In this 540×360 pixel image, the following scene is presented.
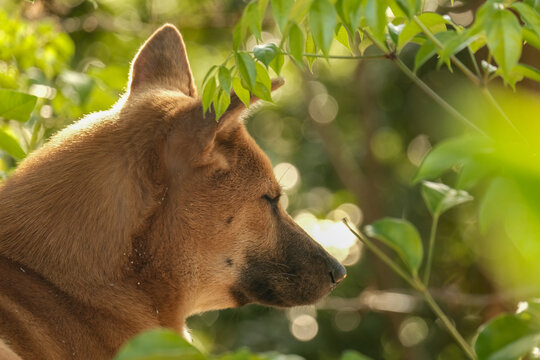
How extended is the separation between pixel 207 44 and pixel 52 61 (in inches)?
154

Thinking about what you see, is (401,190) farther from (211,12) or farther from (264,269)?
(264,269)

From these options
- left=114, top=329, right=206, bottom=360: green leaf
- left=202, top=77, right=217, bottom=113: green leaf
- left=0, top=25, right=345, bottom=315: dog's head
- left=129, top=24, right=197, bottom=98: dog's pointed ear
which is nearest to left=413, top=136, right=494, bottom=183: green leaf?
left=114, top=329, right=206, bottom=360: green leaf

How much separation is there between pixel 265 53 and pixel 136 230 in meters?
0.92

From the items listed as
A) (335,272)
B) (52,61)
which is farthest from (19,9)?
(335,272)

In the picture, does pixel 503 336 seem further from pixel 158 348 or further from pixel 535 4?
pixel 535 4

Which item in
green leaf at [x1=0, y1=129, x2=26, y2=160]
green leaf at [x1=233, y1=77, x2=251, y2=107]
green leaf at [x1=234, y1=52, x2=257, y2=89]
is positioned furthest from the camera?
green leaf at [x1=0, y1=129, x2=26, y2=160]

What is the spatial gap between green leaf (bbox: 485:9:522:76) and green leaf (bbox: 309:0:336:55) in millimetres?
341

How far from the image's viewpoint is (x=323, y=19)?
1.67 meters

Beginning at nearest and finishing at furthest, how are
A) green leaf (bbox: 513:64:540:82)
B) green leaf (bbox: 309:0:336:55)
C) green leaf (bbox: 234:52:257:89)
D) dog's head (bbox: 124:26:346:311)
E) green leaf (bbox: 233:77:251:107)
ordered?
green leaf (bbox: 309:0:336:55), green leaf (bbox: 513:64:540:82), green leaf (bbox: 234:52:257:89), green leaf (bbox: 233:77:251:107), dog's head (bbox: 124:26:346:311)

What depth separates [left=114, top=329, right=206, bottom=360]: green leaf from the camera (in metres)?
1.17

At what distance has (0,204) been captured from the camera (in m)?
2.59

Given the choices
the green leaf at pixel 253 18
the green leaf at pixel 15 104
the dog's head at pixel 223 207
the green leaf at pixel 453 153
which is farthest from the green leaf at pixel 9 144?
the green leaf at pixel 453 153

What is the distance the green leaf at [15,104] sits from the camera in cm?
248

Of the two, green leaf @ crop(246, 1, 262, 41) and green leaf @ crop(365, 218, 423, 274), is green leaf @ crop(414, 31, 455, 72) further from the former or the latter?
green leaf @ crop(365, 218, 423, 274)
